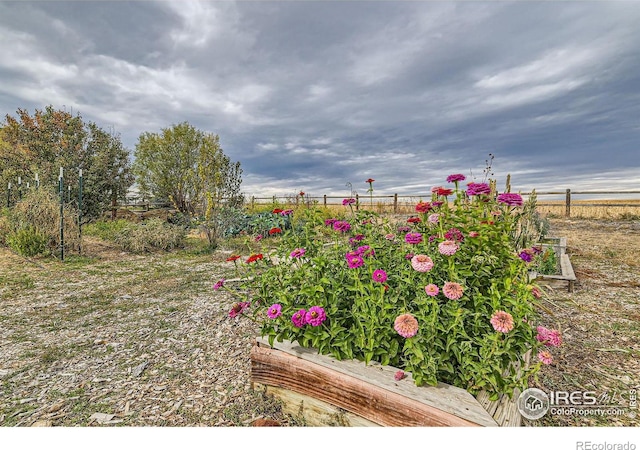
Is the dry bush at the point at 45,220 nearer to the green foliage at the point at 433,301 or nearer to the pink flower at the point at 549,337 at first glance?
the green foliage at the point at 433,301

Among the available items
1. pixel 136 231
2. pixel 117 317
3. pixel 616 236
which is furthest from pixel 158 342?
pixel 616 236

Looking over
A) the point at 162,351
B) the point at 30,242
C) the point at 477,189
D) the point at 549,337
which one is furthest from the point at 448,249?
the point at 30,242

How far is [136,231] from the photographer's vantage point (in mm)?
7562

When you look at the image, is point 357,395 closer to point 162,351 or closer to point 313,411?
point 313,411

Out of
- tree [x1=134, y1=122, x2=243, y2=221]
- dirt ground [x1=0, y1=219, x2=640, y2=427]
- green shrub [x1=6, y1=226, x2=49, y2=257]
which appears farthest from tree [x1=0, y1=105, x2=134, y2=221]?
dirt ground [x1=0, y1=219, x2=640, y2=427]

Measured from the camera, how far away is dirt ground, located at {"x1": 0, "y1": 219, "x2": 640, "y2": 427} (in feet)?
6.21

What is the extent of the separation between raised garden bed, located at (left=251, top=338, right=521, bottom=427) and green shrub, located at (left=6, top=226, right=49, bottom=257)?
6962mm

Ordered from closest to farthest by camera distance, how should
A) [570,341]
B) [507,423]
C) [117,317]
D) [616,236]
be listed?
[507,423], [570,341], [117,317], [616,236]

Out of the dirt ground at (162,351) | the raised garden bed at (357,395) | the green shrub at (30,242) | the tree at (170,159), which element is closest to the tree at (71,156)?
the tree at (170,159)

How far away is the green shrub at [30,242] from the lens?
21.3 feet

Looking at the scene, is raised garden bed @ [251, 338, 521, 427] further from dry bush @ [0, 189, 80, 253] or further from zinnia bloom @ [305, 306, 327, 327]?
dry bush @ [0, 189, 80, 253]

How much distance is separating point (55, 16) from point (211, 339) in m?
3.27
